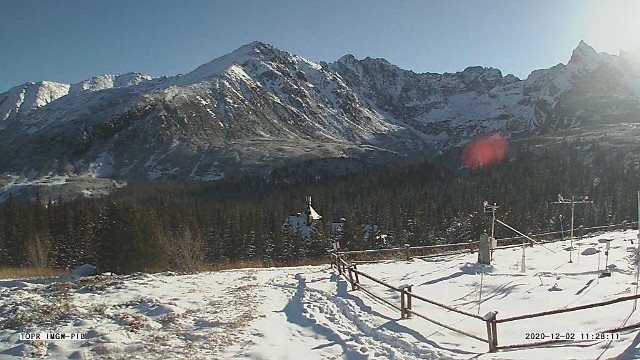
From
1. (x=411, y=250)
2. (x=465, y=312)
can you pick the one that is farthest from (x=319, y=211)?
(x=465, y=312)

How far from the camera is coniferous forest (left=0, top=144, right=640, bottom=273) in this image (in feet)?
163

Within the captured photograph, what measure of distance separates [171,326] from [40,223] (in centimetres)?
6177

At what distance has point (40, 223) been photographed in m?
65.5

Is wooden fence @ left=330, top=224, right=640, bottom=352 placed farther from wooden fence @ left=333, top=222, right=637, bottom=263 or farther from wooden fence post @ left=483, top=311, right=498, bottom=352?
wooden fence @ left=333, top=222, right=637, bottom=263

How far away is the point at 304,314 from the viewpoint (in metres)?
17.0

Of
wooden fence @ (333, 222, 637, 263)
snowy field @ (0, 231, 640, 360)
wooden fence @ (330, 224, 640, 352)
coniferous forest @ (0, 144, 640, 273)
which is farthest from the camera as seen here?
coniferous forest @ (0, 144, 640, 273)

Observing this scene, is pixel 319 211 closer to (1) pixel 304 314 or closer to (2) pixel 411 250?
(2) pixel 411 250

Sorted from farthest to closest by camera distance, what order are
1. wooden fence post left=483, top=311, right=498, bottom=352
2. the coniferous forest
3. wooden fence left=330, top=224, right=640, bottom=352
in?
the coniferous forest
wooden fence post left=483, top=311, right=498, bottom=352
wooden fence left=330, top=224, right=640, bottom=352

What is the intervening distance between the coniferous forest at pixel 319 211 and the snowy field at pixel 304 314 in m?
11.9

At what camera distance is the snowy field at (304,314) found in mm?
12375

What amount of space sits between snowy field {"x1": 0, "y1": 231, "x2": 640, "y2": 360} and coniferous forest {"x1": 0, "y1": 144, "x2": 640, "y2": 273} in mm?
11884

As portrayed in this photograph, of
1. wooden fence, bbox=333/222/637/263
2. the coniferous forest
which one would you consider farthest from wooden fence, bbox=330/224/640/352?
the coniferous forest

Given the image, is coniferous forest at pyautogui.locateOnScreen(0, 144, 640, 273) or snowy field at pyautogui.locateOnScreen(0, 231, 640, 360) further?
coniferous forest at pyautogui.locateOnScreen(0, 144, 640, 273)

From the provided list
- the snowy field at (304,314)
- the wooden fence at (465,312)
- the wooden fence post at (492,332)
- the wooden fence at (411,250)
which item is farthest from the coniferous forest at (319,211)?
the wooden fence post at (492,332)
